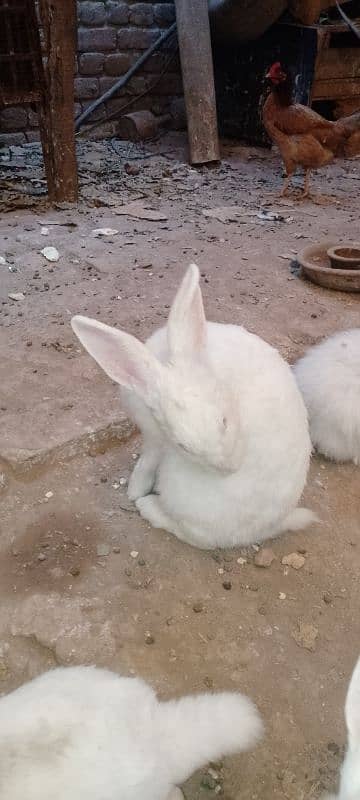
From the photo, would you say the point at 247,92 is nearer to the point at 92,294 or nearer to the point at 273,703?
the point at 92,294

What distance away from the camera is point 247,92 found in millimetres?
7926

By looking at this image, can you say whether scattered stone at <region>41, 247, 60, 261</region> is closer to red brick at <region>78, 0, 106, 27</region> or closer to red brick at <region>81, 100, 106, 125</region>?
A: red brick at <region>81, 100, 106, 125</region>

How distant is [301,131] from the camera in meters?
6.21

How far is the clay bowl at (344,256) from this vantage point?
13.9 ft

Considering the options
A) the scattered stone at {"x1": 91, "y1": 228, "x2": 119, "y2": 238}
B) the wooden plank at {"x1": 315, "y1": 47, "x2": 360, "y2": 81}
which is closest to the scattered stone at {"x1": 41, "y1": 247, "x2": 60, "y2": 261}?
the scattered stone at {"x1": 91, "y1": 228, "x2": 119, "y2": 238}

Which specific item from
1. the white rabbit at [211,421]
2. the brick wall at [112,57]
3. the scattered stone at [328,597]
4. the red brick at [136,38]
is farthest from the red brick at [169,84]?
the scattered stone at [328,597]

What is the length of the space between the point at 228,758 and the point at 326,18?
320 inches

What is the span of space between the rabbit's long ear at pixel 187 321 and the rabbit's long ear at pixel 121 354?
0.28 ft

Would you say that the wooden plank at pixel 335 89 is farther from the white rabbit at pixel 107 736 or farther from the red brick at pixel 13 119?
the white rabbit at pixel 107 736

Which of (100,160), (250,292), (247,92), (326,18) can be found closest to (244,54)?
(247,92)

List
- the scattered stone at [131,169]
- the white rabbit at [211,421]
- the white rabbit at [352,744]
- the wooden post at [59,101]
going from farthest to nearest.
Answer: the scattered stone at [131,169] < the wooden post at [59,101] < the white rabbit at [211,421] < the white rabbit at [352,744]

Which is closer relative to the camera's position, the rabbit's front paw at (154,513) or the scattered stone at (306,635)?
the scattered stone at (306,635)

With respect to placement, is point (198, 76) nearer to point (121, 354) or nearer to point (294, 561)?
point (121, 354)

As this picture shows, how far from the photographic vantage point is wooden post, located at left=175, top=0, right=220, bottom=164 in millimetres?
7039
